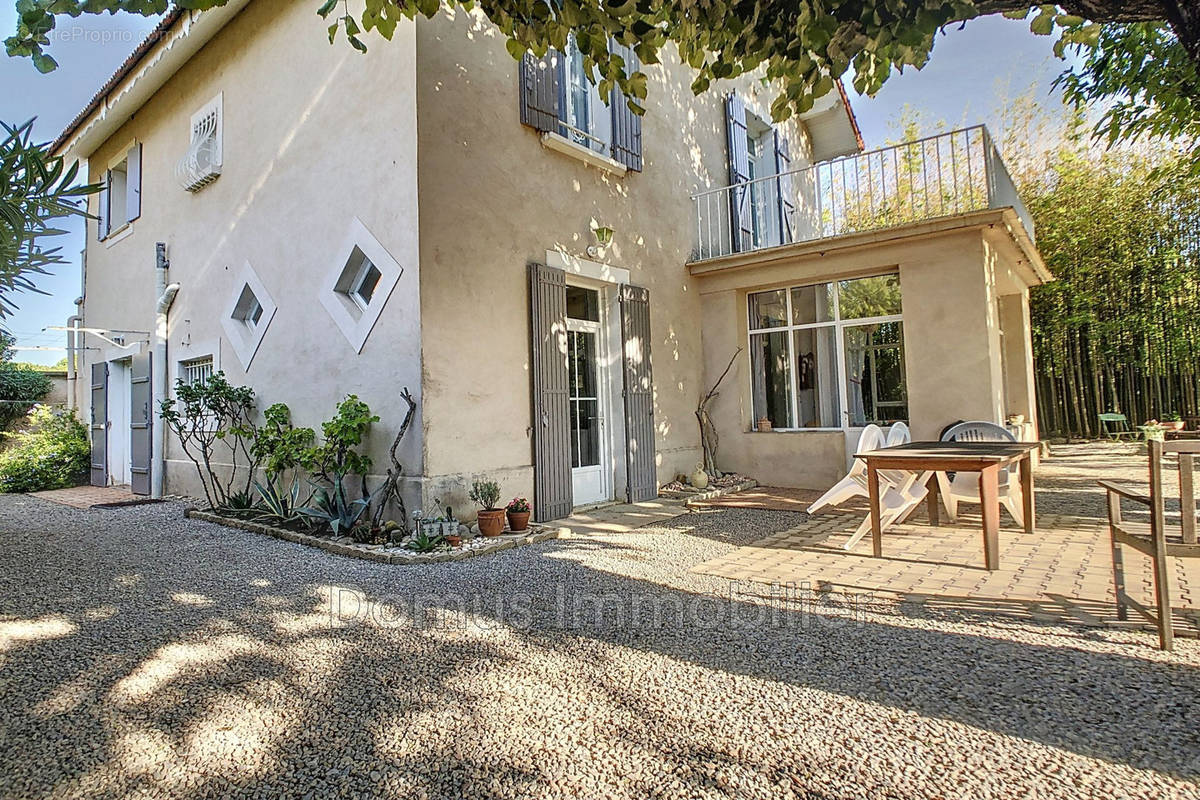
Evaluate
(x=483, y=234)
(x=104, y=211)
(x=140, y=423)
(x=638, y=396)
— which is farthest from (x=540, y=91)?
(x=104, y=211)

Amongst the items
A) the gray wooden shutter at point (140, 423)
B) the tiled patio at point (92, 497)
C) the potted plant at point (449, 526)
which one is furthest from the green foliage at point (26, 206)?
the gray wooden shutter at point (140, 423)

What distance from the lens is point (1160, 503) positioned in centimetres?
229

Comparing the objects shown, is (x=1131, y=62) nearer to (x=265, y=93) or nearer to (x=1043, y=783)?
(x=1043, y=783)

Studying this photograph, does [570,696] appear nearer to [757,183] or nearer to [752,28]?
[752,28]

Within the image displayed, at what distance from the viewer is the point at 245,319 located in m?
6.94

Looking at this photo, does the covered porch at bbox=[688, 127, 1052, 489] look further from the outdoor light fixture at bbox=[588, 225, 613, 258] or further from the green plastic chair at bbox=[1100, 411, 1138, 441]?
the green plastic chair at bbox=[1100, 411, 1138, 441]

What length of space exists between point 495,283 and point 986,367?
15.5 ft

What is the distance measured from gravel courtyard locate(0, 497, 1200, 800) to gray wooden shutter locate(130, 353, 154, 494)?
5079 millimetres

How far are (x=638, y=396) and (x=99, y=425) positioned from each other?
8094mm

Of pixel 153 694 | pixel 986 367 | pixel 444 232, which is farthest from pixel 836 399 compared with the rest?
pixel 153 694

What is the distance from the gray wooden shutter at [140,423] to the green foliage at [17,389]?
3.98m

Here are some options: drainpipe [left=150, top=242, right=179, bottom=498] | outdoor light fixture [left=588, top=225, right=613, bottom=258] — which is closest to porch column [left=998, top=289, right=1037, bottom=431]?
outdoor light fixture [left=588, top=225, right=613, bottom=258]

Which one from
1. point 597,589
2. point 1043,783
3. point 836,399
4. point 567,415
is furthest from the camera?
point 836,399

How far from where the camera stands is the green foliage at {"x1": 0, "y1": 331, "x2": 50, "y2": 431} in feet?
34.9
